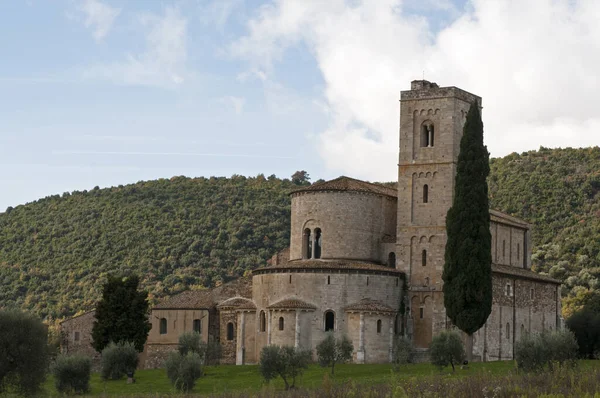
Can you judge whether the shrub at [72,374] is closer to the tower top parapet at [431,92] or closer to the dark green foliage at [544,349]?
the dark green foliage at [544,349]

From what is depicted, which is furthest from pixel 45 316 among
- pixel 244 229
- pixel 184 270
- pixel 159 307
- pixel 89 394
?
pixel 89 394

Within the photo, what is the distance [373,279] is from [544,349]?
40.7 feet

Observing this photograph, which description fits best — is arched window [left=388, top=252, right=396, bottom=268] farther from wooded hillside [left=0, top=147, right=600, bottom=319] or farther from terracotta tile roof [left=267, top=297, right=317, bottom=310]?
wooded hillside [left=0, top=147, right=600, bottom=319]

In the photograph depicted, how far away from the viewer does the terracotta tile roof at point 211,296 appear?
2557 inches

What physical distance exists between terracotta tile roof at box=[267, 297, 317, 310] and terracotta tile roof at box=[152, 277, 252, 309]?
513 cm

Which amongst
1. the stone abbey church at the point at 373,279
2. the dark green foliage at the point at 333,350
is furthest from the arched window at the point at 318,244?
the dark green foliage at the point at 333,350

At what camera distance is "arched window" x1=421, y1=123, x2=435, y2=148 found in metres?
62.0

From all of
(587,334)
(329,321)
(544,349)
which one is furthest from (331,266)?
(587,334)

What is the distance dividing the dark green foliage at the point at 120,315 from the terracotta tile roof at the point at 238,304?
566 centimetres

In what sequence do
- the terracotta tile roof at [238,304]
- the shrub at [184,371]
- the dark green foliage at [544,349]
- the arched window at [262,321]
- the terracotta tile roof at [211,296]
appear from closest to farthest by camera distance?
the dark green foliage at [544,349] → the shrub at [184,371] → the arched window at [262,321] → the terracotta tile roof at [238,304] → the terracotta tile roof at [211,296]

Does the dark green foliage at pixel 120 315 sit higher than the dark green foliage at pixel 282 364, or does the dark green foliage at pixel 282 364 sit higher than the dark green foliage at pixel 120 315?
the dark green foliage at pixel 120 315

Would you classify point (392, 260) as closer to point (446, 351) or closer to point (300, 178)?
point (446, 351)

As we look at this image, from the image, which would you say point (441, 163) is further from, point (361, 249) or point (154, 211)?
point (154, 211)

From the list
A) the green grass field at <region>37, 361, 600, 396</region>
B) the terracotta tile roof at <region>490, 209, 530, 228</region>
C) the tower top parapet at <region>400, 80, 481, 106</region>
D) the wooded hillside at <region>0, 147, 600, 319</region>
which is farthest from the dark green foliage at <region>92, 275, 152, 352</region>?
the wooded hillside at <region>0, 147, 600, 319</region>
